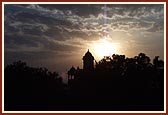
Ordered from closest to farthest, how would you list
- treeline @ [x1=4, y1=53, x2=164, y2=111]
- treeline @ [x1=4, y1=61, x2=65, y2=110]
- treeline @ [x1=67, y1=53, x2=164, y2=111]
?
treeline @ [x1=4, y1=61, x2=65, y2=110] < treeline @ [x1=4, y1=53, x2=164, y2=111] < treeline @ [x1=67, y1=53, x2=164, y2=111]

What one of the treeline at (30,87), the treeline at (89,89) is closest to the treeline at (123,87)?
the treeline at (89,89)

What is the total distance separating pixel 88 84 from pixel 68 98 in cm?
53

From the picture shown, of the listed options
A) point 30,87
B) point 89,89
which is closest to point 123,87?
point 89,89

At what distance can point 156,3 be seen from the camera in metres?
5.37

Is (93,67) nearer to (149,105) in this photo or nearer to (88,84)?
(88,84)

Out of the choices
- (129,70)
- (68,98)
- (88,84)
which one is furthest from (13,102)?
(129,70)

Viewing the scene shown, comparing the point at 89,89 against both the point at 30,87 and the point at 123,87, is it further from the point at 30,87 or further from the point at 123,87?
the point at 30,87

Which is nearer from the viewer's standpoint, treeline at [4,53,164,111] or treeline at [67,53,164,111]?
treeline at [4,53,164,111]

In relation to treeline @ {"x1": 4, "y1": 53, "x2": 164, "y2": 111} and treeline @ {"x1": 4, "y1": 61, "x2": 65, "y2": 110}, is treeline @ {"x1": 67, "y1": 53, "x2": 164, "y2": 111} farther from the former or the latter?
treeline @ {"x1": 4, "y1": 61, "x2": 65, "y2": 110}

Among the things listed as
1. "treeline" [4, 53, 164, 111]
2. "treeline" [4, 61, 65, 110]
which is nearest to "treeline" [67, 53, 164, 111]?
"treeline" [4, 53, 164, 111]

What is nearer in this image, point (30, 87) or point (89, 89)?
point (30, 87)

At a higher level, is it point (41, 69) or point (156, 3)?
point (156, 3)

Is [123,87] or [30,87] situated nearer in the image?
[30,87]

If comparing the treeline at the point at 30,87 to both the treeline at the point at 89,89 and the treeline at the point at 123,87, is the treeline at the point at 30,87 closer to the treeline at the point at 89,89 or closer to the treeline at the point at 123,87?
the treeline at the point at 89,89
